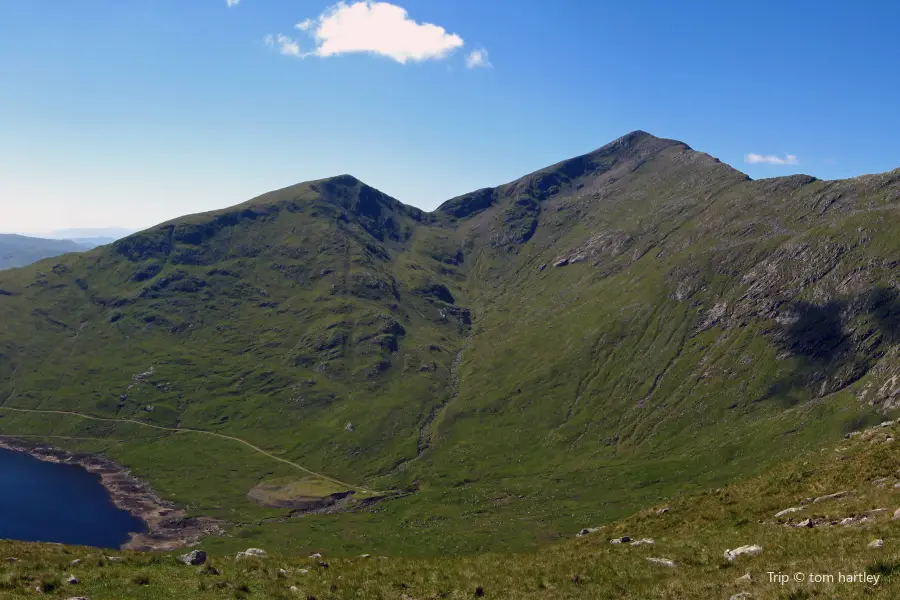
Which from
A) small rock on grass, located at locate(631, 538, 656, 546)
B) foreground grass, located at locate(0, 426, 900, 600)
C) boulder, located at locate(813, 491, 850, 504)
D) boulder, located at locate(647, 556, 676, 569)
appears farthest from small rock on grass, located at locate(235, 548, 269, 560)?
boulder, located at locate(813, 491, 850, 504)

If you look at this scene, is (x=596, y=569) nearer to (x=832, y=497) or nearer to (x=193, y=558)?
(x=832, y=497)

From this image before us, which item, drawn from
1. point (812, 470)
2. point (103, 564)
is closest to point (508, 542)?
point (812, 470)

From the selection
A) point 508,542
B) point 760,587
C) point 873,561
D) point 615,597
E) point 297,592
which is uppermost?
point 873,561

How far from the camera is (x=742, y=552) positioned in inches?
1041

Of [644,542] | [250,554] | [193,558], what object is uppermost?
[644,542]

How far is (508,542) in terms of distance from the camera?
646 feet

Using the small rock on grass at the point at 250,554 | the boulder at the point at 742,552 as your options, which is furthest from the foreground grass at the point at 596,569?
the small rock on grass at the point at 250,554

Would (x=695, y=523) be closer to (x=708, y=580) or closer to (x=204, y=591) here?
(x=708, y=580)

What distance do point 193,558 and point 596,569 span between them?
23.1m

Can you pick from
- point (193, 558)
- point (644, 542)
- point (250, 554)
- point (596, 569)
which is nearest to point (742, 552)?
point (596, 569)

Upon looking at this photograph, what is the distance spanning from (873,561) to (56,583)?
35235mm

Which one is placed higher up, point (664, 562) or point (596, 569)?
point (664, 562)

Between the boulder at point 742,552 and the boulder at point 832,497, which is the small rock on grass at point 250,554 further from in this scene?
the boulder at point 832,497

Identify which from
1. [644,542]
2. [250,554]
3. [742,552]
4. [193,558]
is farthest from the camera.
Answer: [644,542]
